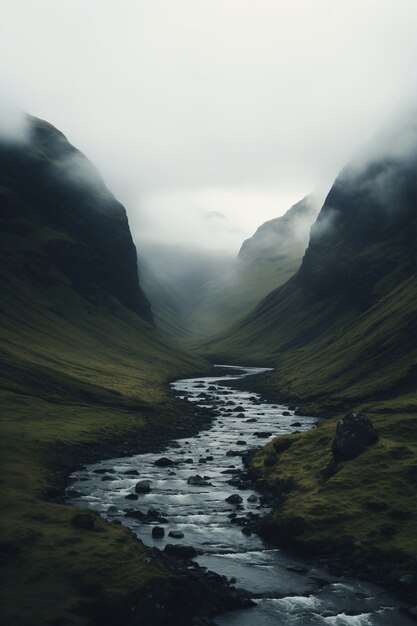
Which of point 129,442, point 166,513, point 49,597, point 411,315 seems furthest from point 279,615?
point 411,315

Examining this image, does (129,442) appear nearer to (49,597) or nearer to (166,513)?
(166,513)

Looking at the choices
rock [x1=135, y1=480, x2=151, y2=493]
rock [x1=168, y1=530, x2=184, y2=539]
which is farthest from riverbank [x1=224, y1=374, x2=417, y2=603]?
rock [x1=135, y1=480, x2=151, y2=493]

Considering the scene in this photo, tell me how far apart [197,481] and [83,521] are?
26.2 m

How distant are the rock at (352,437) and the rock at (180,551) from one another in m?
31.4

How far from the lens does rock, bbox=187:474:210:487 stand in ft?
264

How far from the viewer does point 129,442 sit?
109 metres

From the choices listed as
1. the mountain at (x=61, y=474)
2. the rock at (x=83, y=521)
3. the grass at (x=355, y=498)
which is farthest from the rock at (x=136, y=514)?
the grass at (x=355, y=498)

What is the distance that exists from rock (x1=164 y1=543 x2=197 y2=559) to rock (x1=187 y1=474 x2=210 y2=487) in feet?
80.2

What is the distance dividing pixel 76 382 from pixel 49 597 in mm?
109868

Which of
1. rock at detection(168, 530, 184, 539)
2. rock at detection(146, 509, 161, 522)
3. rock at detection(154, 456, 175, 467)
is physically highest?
rock at detection(154, 456, 175, 467)

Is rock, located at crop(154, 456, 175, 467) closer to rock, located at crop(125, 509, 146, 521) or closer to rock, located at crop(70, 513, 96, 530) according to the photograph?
rock, located at crop(125, 509, 146, 521)

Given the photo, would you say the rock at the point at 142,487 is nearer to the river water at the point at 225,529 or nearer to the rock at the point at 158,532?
the river water at the point at 225,529

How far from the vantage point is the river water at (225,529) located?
151 feet

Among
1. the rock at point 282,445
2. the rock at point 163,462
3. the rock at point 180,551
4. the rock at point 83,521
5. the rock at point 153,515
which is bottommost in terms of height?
the rock at point 180,551
